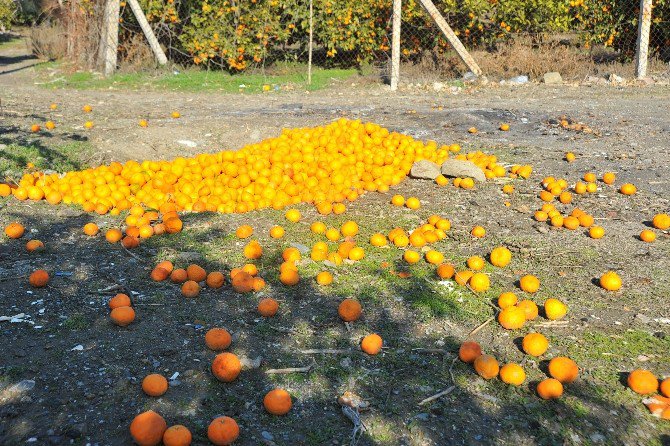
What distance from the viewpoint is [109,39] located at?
1424 cm

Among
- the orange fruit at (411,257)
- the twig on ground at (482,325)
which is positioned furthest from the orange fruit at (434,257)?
the twig on ground at (482,325)

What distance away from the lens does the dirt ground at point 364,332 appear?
270 cm

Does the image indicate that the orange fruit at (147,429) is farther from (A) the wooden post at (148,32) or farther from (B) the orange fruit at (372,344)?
(A) the wooden post at (148,32)

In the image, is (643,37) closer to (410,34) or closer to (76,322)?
(410,34)

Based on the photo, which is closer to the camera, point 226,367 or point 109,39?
point 226,367

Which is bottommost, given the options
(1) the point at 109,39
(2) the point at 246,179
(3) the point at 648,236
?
(3) the point at 648,236

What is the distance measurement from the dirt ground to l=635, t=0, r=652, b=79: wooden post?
23.5 feet

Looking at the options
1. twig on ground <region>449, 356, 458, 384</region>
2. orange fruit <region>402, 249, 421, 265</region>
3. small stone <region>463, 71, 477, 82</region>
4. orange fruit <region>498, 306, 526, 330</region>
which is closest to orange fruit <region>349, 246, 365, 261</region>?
orange fruit <region>402, 249, 421, 265</region>

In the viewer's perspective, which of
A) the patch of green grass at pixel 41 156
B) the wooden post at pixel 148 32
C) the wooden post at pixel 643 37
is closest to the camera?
the patch of green grass at pixel 41 156

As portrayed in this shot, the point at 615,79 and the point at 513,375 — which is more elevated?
the point at 615,79

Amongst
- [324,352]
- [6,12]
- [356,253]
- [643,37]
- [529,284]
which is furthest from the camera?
[6,12]

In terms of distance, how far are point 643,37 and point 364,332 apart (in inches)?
465

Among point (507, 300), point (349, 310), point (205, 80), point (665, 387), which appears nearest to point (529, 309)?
point (507, 300)

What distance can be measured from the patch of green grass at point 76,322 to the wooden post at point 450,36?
11185 millimetres
